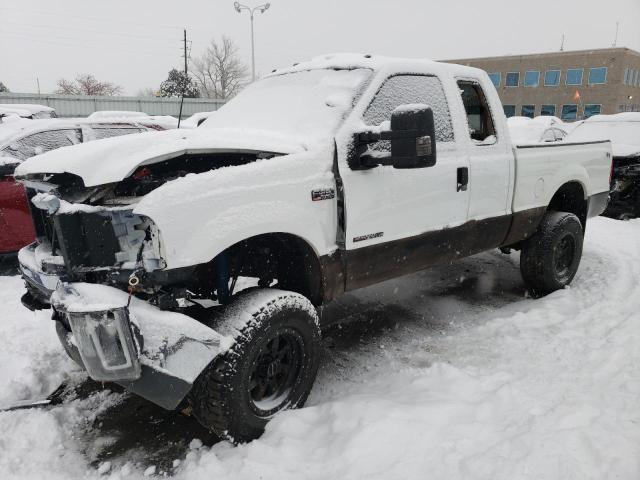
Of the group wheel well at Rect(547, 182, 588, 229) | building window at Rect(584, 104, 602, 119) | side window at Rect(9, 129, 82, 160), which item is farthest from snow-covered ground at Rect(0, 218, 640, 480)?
building window at Rect(584, 104, 602, 119)

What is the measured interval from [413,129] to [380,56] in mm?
1289

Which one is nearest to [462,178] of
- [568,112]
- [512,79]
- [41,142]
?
[41,142]

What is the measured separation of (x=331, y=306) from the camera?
16.3 feet

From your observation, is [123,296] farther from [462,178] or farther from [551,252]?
[551,252]

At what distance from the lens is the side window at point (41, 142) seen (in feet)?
18.6

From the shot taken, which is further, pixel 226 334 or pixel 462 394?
pixel 462 394

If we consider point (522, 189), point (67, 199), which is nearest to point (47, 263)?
point (67, 199)

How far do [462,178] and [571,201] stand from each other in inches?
88.3

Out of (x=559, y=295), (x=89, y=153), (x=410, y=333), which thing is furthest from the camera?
(x=559, y=295)

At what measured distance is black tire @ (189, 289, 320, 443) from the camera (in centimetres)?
251

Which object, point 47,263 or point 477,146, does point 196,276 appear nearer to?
point 47,263

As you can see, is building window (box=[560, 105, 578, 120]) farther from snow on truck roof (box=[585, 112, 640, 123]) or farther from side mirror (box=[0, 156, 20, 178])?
side mirror (box=[0, 156, 20, 178])

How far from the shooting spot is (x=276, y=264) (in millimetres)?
3182

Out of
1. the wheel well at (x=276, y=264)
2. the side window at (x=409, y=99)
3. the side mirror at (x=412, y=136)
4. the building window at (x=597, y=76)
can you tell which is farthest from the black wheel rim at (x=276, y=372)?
the building window at (x=597, y=76)
